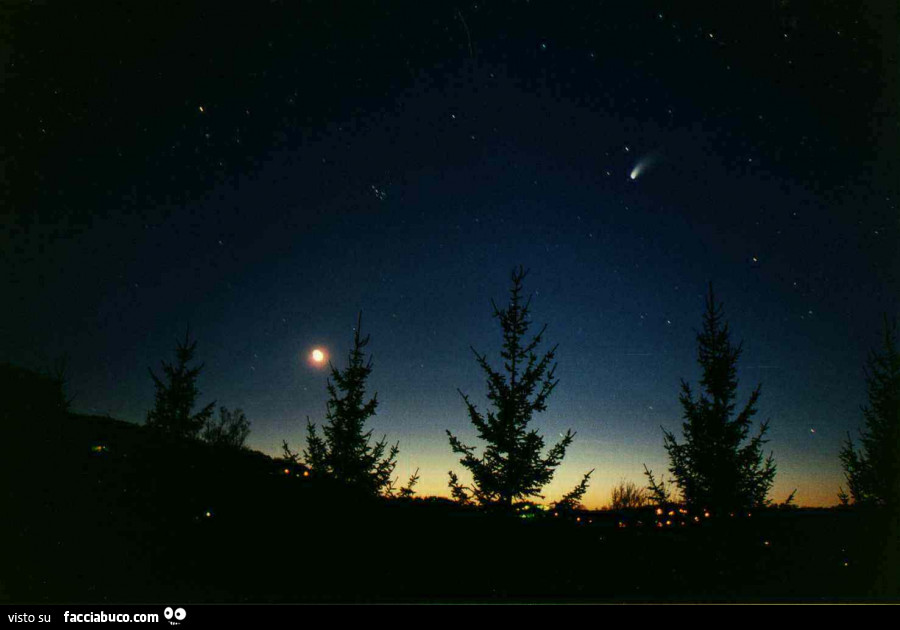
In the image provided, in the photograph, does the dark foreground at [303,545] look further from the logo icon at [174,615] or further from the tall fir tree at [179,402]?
the tall fir tree at [179,402]

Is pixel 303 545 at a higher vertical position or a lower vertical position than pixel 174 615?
lower

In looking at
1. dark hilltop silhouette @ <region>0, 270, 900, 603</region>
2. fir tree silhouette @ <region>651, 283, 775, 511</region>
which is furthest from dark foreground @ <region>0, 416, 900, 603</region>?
fir tree silhouette @ <region>651, 283, 775, 511</region>

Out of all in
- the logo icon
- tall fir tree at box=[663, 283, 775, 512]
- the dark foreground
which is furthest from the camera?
tall fir tree at box=[663, 283, 775, 512]

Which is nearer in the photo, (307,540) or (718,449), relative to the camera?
(307,540)

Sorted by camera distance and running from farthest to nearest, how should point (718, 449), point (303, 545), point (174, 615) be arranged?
point (718, 449) → point (303, 545) → point (174, 615)

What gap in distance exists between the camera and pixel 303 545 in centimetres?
453

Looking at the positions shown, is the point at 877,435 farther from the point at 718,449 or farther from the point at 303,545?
the point at 303,545

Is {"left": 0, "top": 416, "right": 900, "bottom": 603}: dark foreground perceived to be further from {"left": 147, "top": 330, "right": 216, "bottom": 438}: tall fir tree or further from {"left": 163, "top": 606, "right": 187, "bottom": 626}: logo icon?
{"left": 147, "top": 330, "right": 216, "bottom": 438}: tall fir tree

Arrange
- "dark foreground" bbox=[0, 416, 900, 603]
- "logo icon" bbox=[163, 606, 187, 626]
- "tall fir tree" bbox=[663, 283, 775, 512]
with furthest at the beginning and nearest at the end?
"tall fir tree" bbox=[663, 283, 775, 512] < "dark foreground" bbox=[0, 416, 900, 603] < "logo icon" bbox=[163, 606, 187, 626]

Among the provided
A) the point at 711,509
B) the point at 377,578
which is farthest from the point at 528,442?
the point at 377,578

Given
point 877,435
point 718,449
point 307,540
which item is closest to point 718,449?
point 718,449

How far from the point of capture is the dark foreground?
11.6 ft

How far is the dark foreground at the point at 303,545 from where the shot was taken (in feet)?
11.6

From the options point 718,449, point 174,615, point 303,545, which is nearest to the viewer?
point 174,615
